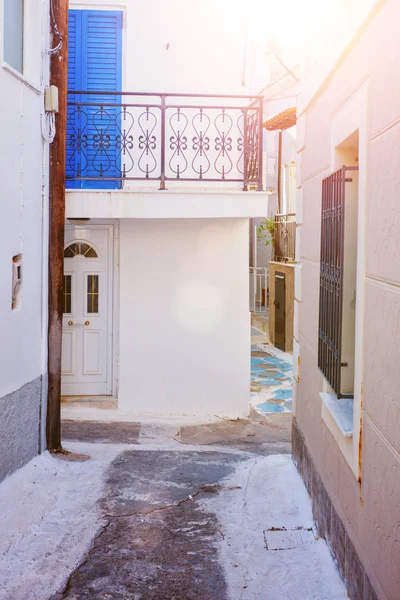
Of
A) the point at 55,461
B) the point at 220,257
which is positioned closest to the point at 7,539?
the point at 55,461

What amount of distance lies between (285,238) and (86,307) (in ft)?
28.0

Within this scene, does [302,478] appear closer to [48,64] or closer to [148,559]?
[148,559]

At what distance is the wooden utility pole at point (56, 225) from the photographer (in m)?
8.00

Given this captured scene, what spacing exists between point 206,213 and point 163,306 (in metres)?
1.79

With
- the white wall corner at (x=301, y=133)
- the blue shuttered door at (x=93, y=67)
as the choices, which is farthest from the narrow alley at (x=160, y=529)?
the blue shuttered door at (x=93, y=67)

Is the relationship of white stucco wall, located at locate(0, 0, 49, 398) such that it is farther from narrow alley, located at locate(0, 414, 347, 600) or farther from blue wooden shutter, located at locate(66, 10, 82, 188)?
blue wooden shutter, located at locate(66, 10, 82, 188)

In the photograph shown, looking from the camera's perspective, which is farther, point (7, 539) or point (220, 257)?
point (220, 257)

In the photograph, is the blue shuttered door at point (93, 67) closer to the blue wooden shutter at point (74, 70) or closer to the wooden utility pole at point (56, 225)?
the blue wooden shutter at point (74, 70)

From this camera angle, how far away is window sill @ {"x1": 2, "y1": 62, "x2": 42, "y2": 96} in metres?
6.57

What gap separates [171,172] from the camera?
35.2 ft

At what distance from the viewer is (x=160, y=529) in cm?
581

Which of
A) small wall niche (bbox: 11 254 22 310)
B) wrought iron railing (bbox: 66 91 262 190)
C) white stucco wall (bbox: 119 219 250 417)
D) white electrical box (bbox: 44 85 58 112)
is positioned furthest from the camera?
white stucco wall (bbox: 119 219 250 417)

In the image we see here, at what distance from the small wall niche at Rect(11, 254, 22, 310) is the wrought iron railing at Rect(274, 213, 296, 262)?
1144 cm

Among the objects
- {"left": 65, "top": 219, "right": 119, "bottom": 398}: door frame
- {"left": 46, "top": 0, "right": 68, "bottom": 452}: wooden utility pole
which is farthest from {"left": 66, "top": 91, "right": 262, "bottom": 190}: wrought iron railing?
{"left": 46, "top": 0, "right": 68, "bottom": 452}: wooden utility pole
